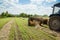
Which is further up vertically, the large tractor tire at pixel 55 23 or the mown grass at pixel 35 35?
the large tractor tire at pixel 55 23

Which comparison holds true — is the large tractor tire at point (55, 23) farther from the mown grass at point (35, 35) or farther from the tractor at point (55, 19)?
the mown grass at point (35, 35)

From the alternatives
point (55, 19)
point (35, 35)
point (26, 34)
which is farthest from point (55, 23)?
point (26, 34)

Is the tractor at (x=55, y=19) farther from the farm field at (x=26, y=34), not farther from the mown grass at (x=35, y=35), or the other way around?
the mown grass at (x=35, y=35)

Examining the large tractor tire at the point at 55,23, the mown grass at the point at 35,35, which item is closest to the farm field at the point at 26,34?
the mown grass at the point at 35,35

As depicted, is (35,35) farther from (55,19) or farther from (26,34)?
(55,19)

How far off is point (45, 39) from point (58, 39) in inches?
29.5

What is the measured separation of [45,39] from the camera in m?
8.66

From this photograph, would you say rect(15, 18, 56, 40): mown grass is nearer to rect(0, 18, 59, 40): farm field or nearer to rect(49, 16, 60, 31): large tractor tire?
rect(0, 18, 59, 40): farm field

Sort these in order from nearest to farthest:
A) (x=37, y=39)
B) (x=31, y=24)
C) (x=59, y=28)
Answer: (x=37, y=39) → (x=59, y=28) → (x=31, y=24)

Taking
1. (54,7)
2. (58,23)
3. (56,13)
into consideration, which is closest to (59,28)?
(58,23)

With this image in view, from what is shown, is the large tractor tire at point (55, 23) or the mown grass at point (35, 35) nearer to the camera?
the mown grass at point (35, 35)

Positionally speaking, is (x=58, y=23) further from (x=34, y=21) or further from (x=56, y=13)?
(x=34, y=21)

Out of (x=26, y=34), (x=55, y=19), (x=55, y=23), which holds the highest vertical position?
(x=55, y=19)

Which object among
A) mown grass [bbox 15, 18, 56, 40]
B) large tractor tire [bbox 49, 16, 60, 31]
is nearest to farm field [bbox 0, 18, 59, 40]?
mown grass [bbox 15, 18, 56, 40]
